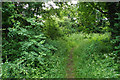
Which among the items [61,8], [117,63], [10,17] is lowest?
[117,63]

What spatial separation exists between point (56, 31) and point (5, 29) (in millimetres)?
5595

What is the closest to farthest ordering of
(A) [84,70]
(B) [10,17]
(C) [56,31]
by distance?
(B) [10,17]
(A) [84,70]
(C) [56,31]

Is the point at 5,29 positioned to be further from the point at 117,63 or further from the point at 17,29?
the point at 117,63

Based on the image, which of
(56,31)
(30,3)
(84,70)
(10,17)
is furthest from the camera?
(56,31)

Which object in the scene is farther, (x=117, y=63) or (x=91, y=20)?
(x=91, y=20)

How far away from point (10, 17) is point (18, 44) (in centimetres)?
108

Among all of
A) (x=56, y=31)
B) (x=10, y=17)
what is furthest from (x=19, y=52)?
(x=56, y=31)

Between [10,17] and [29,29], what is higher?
[10,17]

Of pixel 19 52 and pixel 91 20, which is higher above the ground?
pixel 91 20

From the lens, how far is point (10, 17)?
4.77 m

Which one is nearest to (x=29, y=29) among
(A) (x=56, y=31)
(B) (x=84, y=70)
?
(B) (x=84, y=70)

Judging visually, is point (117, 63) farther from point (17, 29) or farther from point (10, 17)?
point (10, 17)

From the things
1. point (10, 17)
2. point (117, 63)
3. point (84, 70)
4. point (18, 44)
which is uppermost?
point (10, 17)

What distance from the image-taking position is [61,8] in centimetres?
678
